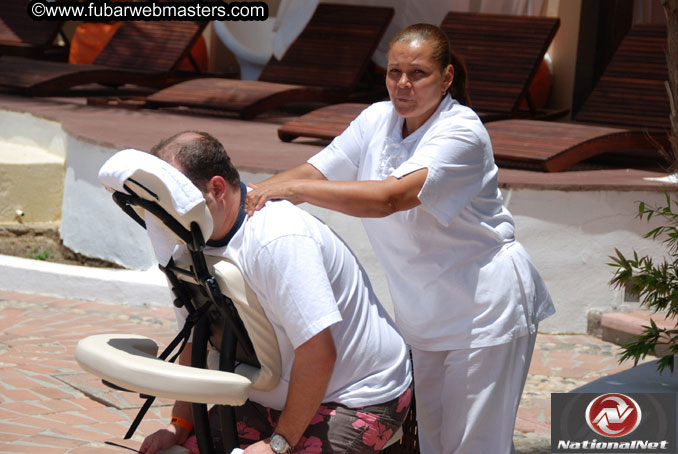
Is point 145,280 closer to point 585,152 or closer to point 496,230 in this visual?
point 585,152

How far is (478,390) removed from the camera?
2.94m

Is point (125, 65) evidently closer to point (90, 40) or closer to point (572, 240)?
point (90, 40)

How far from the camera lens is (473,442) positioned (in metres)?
2.96

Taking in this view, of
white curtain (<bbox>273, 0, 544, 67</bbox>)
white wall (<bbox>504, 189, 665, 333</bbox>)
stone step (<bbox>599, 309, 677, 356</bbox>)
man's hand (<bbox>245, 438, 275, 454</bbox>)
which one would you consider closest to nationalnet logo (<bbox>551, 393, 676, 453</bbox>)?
man's hand (<bbox>245, 438, 275, 454</bbox>)

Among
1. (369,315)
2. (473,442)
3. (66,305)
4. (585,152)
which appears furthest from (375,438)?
(585,152)

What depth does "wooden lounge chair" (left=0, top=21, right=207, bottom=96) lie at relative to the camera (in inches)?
401

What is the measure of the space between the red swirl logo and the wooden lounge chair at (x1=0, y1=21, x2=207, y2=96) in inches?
313

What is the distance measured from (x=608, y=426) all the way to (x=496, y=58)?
604 centimetres

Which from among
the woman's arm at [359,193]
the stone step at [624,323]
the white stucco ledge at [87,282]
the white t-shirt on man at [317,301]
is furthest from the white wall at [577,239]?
the white t-shirt on man at [317,301]

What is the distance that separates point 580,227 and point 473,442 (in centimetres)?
290

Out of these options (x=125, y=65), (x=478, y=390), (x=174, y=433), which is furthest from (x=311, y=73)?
(x=174, y=433)

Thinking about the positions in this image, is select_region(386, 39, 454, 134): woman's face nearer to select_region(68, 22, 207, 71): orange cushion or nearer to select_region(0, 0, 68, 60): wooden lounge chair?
select_region(68, 22, 207, 71): orange cushion

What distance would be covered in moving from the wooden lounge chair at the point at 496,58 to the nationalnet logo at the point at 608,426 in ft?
15.4

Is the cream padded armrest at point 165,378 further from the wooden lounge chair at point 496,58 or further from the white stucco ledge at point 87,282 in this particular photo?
the wooden lounge chair at point 496,58
